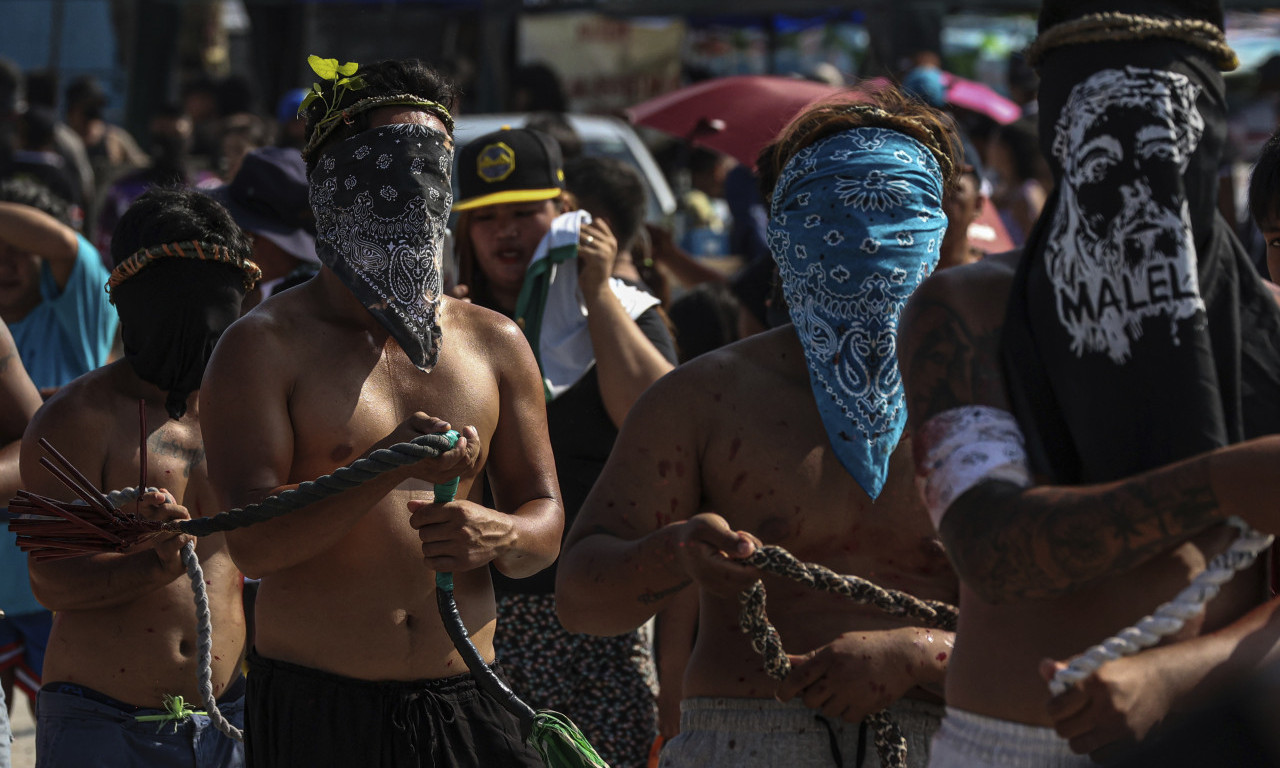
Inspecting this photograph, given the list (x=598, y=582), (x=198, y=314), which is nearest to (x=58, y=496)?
(x=198, y=314)

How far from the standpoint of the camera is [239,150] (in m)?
8.56

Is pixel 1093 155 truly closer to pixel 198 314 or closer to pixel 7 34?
pixel 198 314

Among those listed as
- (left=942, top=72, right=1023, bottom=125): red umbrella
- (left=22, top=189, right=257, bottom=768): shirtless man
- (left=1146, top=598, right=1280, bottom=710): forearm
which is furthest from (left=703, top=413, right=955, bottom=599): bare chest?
(left=942, top=72, right=1023, bottom=125): red umbrella

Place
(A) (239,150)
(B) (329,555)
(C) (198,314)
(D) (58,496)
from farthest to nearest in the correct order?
(A) (239,150)
(C) (198,314)
(D) (58,496)
(B) (329,555)

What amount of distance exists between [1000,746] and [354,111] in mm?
1775

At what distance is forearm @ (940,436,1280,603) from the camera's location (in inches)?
72.5

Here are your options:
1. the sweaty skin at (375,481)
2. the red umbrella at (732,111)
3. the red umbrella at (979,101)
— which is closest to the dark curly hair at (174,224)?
the sweaty skin at (375,481)

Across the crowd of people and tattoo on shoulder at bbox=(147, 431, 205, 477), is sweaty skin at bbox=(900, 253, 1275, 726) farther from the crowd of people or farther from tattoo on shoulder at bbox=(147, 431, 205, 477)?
tattoo on shoulder at bbox=(147, 431, 205, 477)

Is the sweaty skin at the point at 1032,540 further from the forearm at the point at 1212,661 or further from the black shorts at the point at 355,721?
the black shorts at the point at 355,721

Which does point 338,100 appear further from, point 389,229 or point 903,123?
point 903,123

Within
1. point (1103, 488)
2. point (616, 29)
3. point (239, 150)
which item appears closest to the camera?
point (1103, 488)

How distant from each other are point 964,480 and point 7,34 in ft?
51.6

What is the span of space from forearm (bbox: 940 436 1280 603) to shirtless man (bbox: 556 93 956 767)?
0.65 m

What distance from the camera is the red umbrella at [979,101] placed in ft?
31.2
